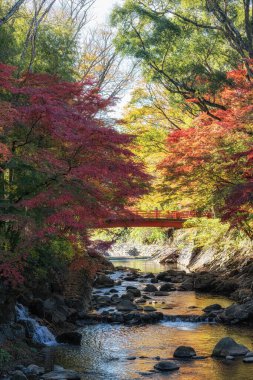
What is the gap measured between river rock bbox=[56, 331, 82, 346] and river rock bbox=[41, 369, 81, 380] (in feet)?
8.04

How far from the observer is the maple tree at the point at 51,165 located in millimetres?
9430

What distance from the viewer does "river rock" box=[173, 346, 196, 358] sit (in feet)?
34.1

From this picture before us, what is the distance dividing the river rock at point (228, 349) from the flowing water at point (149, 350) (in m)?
0.25

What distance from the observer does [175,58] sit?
64.5ft

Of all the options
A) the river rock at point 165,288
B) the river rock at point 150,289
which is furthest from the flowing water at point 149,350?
the river rock at point 165,288

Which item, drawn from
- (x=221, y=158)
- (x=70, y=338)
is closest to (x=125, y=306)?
(x=70, y=338)

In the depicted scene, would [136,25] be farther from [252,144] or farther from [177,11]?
[252,144]

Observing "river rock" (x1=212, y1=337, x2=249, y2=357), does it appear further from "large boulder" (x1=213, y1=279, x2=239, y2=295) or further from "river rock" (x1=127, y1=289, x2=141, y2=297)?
"river rock" (x1=127, y1=289, x2=141, y2=297)

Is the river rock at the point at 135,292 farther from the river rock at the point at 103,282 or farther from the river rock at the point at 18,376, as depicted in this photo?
the river rock at the point at 18,376

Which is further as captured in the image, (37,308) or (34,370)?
(37,308)

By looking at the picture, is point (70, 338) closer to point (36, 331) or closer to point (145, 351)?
point (36, 331)

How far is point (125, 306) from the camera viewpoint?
15930mm

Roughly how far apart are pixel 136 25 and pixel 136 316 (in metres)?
11.4

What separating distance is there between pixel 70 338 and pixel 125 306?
4508mm
